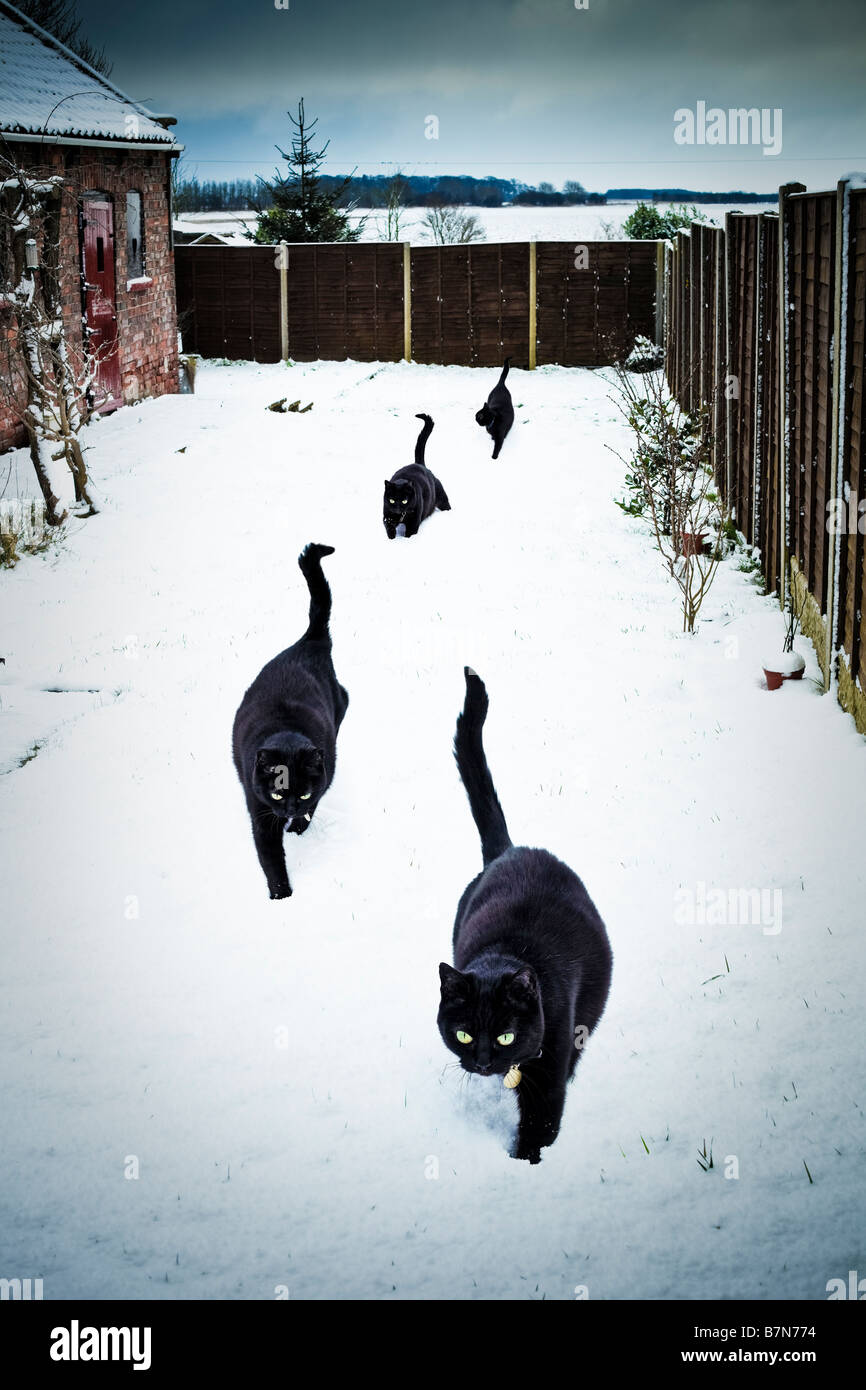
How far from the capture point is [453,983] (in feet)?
8.38

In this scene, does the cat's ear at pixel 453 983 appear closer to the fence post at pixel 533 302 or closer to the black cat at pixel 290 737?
the black cat at pixel 290 737

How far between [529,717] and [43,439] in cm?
548

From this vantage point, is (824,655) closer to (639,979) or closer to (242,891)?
(639,979)

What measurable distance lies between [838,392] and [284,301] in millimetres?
15948

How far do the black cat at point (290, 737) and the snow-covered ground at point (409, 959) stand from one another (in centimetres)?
22

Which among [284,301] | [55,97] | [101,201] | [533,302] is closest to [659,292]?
[533,302]

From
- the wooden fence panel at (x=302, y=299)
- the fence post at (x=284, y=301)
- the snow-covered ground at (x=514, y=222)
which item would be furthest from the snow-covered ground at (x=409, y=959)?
the snow-covered ground at (x=514, y=222)

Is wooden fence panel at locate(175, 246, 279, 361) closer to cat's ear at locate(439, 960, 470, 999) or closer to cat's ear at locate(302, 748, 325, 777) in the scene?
cat's ear at locate(302, 748, 325, 777)

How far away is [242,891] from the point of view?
13.0 feet

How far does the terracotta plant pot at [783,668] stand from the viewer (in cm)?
514

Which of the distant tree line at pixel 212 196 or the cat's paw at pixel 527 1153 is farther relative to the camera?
the distant tree line at pixel 212 196

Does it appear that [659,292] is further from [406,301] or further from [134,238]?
[134,238]

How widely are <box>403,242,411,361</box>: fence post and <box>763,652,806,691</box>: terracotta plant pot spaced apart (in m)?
15.1

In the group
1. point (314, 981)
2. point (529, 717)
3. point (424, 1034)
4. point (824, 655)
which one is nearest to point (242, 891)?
point (314, 981)
